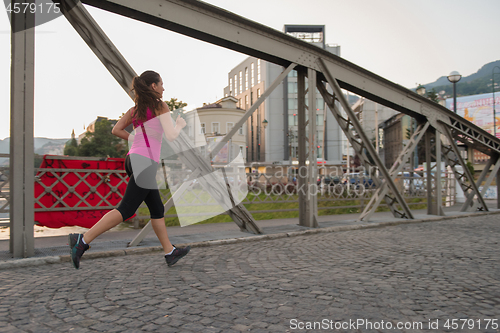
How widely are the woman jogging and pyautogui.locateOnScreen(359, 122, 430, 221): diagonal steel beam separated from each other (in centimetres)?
586

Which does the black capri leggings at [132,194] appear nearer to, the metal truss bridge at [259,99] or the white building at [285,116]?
the metal truss bridge at [259,99]

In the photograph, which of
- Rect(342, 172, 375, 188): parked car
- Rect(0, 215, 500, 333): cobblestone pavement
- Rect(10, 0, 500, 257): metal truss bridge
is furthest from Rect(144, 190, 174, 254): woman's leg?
Rect(342, 172, 375, 188): parked car

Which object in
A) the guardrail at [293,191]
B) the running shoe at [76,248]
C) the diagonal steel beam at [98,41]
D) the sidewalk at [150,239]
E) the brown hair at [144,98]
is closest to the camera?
the running shoe at [76,248]

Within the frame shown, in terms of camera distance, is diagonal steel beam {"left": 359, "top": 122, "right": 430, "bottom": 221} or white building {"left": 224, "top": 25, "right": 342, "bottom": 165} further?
white building {"left": 224, "top": 25, "right": 342, "bottom": 165}

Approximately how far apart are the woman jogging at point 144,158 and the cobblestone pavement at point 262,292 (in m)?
0.39

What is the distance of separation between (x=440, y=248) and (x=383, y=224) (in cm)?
307

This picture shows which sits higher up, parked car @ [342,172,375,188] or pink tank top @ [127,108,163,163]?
pink tank top @ [127,108,163,163]

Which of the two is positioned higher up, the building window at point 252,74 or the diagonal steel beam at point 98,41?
the building window at point 252,74

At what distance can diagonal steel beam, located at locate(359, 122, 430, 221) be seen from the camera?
9.14 meters

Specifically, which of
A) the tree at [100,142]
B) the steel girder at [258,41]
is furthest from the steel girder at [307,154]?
the tree at [100,142]

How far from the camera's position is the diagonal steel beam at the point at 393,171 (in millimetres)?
9145

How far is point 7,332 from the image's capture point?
8.21 feet

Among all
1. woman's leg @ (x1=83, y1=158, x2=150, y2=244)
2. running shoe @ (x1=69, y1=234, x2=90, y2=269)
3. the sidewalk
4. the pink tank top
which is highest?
the pink tank top

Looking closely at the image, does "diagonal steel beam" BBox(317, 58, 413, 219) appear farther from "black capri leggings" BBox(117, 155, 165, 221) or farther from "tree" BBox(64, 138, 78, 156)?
"tree" BBox(64, 138, 78, 156)
